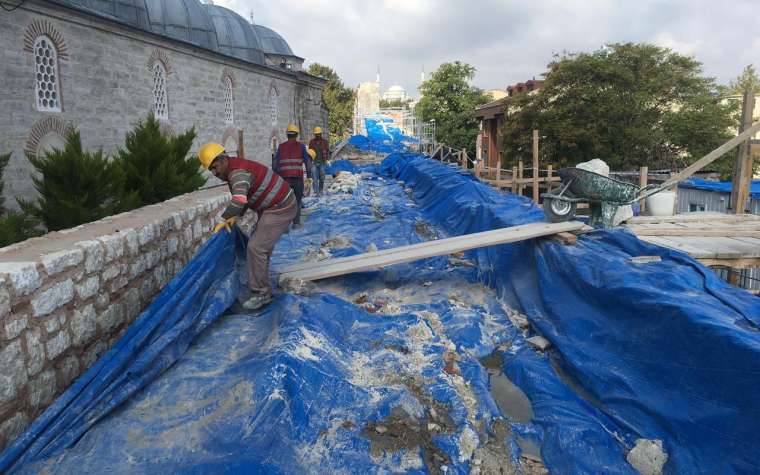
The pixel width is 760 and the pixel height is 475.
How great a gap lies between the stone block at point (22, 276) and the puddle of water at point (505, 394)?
299 centimetres

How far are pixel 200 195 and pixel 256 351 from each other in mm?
3434

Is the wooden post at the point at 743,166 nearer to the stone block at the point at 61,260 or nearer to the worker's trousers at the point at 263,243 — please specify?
the worker's trousers at the point at 263,243

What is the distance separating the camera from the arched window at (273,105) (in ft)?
72.7

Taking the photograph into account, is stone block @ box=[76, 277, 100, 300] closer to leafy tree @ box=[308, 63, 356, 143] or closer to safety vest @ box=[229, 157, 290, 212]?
safety vest @ box=[229, 157, 290, 212]

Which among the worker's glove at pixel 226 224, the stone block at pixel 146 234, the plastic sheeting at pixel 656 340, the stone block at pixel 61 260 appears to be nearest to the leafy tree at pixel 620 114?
the plastic sheeting at pixel 656 340

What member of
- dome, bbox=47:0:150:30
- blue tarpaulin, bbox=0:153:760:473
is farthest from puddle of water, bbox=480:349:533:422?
dome, bbox=47:0:150:30

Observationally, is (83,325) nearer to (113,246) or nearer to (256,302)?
(113,246)

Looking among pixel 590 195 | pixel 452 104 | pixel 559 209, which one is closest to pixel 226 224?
pixel 559 209

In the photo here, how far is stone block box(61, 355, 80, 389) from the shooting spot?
123 inches

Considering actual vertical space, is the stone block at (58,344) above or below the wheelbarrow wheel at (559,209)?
below

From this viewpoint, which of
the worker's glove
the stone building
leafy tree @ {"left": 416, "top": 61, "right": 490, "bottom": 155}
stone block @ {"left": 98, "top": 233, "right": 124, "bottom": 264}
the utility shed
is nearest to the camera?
stone block @ {"left": 98, "top": 233, "right": 124, "bottom": 264}

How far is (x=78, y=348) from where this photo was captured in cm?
328

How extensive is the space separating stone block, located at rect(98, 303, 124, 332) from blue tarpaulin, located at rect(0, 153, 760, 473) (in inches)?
16.5

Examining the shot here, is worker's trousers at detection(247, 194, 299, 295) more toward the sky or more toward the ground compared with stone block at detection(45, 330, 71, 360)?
more toward the sky
